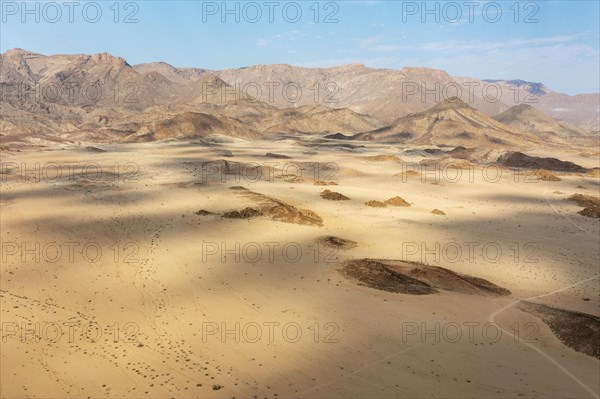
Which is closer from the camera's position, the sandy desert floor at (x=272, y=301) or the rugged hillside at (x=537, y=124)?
the sandy desert floor at (x=272, y=301)

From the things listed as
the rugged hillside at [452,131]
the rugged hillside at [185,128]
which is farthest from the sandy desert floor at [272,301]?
the rugged hillside at [452,131]

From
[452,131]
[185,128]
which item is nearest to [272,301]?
[185,128]

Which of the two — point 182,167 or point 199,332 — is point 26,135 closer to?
point 182,167

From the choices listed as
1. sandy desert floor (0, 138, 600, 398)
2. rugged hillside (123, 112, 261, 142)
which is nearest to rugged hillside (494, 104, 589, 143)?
rugged hillside (123, 112, 261, 142)

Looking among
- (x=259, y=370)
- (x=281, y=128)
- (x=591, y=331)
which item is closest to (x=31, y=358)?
(x=259, y=370)

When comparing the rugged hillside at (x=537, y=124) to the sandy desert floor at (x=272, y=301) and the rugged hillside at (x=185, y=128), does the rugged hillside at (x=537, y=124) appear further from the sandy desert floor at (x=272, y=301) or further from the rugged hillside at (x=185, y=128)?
the sandy desert floor at (x=272, y=301)

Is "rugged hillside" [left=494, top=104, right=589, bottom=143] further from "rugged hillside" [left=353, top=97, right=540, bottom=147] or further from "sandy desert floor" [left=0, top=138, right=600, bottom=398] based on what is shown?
"sandy desert floor" [left=0, top=138, right=600, bottom=398]
